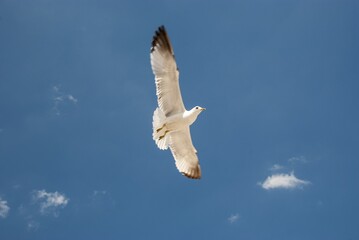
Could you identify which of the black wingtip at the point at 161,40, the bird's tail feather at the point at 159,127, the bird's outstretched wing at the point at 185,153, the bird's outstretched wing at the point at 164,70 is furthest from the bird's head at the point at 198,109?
the black wingtip at the point at 161,40

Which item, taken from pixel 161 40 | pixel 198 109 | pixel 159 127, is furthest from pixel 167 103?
pixel 161 40

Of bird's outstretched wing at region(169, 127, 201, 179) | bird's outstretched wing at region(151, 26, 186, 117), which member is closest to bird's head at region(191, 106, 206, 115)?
bird's outstretched wing at region(151, 26, 186, 117)

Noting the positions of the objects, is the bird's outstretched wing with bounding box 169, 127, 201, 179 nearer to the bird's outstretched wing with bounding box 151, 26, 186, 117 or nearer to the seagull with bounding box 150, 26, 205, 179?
the seagull with bounding box 150, 26, 205, 179

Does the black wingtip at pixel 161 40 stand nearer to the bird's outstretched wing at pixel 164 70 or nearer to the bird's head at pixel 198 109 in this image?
the bird's outstretched wing at pixel 164 70

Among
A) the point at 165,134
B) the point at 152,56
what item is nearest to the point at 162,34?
the point at 152,56

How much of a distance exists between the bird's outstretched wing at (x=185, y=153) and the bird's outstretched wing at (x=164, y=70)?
3.26 feet

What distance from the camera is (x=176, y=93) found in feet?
37.6

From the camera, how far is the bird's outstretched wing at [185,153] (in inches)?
Result: 488

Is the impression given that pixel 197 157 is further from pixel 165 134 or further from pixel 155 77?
pixel 155 77

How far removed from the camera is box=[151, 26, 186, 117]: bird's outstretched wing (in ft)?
37.0

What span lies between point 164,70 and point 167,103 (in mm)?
778

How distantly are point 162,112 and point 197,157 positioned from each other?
1.74m

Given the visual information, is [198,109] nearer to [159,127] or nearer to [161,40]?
[159,127]

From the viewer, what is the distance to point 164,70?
445 inches
